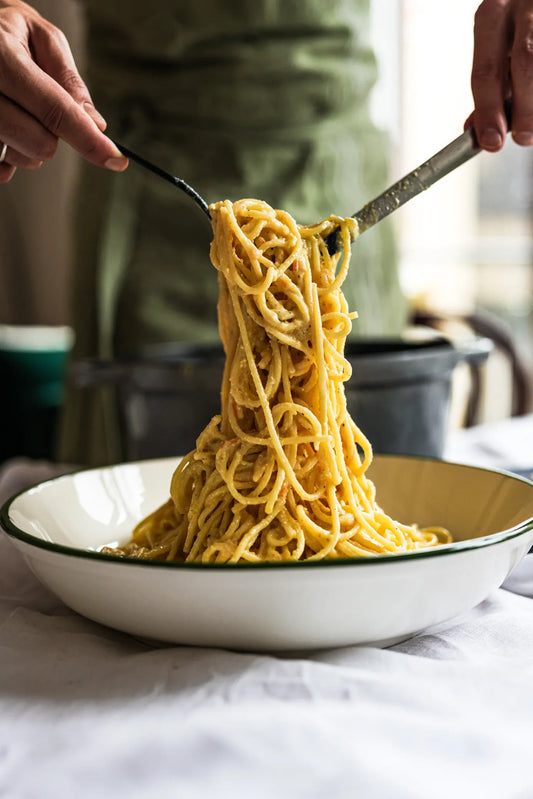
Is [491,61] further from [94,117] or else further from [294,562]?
[294,562]

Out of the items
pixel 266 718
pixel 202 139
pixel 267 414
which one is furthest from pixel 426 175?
pixel 202 139

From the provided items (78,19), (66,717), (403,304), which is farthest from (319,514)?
(78,19)

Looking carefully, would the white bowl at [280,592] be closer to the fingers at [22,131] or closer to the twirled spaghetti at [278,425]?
the twirled spaghetti at [278,425]

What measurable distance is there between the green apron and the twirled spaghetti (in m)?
0.69

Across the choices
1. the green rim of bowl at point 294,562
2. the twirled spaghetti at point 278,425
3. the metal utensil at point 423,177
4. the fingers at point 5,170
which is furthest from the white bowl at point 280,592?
the fingers at point 5,170

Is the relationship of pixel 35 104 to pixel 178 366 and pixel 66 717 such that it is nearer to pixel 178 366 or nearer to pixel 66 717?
pixel 178 366

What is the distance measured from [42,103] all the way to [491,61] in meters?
0.39

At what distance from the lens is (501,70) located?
80 centimetres

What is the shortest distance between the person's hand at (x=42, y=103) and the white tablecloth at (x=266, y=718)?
0.40 m

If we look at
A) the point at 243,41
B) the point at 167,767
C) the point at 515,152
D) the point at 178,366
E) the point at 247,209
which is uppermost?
the point at 515,152

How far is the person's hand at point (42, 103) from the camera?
2.42 feet

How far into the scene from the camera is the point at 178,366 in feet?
3.31

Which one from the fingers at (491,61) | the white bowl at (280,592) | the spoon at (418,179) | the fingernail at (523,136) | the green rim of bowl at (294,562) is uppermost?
the fingers at (491,61)

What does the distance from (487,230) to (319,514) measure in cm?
425
